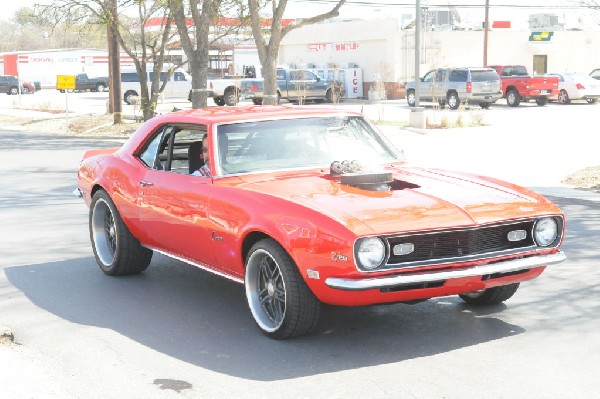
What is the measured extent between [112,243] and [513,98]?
35.3 m

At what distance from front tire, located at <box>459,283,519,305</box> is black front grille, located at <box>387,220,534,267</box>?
810mm

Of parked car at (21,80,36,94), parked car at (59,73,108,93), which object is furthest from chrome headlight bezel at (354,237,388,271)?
parked car at (21,80,36,94)

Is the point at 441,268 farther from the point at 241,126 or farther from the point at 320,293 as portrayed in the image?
the point at 241,126

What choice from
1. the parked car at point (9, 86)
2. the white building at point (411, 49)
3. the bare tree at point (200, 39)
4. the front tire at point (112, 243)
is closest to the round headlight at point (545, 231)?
the front tire at point (112, 243)

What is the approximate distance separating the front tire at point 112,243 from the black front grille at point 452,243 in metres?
3.12

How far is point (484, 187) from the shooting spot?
6.80 m

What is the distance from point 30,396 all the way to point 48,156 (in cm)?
1712

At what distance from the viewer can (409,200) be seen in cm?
632

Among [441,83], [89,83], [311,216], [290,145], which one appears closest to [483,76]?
[441,83]

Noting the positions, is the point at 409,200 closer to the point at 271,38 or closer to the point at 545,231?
the point at 545,231

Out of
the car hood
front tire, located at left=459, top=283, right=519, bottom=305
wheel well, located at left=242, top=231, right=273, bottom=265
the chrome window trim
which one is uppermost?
the chrome window trim

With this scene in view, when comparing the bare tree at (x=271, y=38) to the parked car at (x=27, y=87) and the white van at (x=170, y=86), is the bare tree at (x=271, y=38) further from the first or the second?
the parked car at (x=27, y=87)

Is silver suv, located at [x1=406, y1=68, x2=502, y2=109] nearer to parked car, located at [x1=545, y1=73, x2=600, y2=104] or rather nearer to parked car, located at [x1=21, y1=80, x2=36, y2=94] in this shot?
parked car, located at [x1=545, y1=73, x2=600, y2=104]

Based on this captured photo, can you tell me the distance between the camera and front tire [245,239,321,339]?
6109 millimetres
